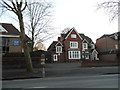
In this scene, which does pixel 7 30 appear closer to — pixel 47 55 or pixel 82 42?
pixel 47 55

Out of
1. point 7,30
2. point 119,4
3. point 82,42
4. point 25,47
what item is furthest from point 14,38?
point 82,42

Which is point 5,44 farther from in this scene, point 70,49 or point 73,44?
point 73,44

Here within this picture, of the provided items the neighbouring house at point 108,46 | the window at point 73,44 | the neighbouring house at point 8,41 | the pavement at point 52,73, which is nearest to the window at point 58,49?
the window at point 73,44

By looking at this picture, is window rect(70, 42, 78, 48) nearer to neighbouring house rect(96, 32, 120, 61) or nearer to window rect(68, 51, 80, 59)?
window rect(68, 51, 80, 59)

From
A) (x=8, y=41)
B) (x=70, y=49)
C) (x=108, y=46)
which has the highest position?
(x=8, y=41)

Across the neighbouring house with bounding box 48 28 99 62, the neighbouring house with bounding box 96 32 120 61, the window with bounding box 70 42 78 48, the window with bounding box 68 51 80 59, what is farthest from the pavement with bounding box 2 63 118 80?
the window with bounding box 70 42 78 48

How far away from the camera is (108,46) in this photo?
169 ft

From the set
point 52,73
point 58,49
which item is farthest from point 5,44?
point 58,49

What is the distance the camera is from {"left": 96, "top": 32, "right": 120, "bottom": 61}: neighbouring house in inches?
1896

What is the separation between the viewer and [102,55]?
5378 cm

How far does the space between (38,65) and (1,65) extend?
5549 mm

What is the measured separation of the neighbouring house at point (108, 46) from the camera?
48150 millimetres

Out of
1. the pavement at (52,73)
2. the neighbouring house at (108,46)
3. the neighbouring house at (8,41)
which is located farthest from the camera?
the neighbouring house at (108,46)

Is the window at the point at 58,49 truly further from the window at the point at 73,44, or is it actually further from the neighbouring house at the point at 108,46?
the neighbouring house at the point at 108,46
